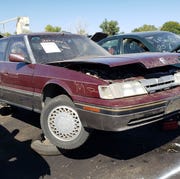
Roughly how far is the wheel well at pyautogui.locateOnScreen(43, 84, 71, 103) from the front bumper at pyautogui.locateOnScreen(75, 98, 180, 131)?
48 cm

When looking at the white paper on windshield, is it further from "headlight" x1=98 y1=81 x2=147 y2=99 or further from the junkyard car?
the junkyard car

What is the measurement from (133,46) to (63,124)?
3.54 m

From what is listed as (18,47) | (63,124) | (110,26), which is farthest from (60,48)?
(110,26)

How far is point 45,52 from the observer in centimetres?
461

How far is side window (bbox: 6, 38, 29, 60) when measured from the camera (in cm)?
473

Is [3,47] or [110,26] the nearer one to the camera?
[3,47]

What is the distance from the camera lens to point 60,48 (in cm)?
482

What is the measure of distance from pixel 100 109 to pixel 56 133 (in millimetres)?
851

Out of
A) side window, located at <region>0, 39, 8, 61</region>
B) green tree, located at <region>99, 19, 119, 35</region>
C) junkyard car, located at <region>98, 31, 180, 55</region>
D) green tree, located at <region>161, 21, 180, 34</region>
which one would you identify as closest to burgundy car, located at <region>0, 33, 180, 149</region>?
side window, located at <region>0, 39, 8, 61</region>

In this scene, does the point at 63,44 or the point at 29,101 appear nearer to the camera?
the point at 29,101

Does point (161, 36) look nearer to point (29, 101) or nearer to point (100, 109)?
point (29, 101)

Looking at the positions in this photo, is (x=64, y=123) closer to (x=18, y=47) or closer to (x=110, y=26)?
(x=18, y=47)

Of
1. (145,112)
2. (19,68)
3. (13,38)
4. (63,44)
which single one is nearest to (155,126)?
(145,112)

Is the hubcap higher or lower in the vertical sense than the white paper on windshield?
lower
